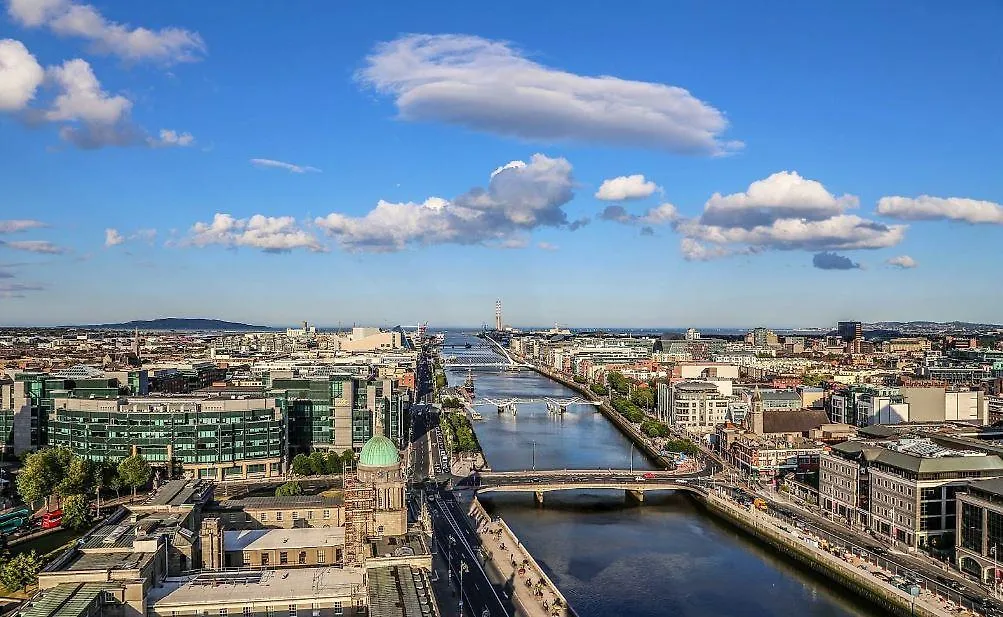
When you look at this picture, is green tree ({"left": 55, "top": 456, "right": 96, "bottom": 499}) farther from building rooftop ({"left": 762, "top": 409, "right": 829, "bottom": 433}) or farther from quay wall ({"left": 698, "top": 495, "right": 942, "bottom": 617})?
building rooftop ({"left": 762, "top": 409, "right": 829, "bottom": 433})

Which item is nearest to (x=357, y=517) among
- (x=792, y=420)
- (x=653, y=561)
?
(x=653, y=561)

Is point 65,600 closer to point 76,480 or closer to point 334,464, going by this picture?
point 76,480

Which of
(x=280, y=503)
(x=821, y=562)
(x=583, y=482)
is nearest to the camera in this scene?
(x=280, y=503)

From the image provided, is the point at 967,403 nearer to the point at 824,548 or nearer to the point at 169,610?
the point at 824,548

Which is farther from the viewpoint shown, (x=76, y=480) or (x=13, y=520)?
(x=76, y=480)

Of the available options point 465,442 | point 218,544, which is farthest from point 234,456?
point 218,544

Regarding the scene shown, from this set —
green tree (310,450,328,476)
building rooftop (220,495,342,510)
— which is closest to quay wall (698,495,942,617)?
building rooftop (220,495,342,510)

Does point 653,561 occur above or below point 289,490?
below

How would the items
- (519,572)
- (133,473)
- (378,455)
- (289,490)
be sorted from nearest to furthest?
(378,455), (519,572), (289,490), (133,473)
